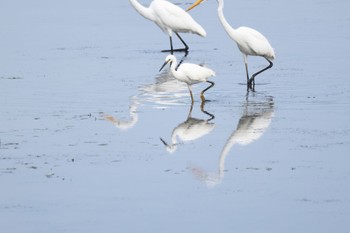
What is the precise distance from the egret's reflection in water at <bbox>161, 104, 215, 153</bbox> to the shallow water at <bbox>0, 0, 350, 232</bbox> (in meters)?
0.03

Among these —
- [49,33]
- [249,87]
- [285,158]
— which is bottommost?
[49,33]

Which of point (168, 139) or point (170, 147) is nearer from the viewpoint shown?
point (170, 147)

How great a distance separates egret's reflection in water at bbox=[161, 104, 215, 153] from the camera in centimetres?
1212

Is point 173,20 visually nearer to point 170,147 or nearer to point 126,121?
point 126,121

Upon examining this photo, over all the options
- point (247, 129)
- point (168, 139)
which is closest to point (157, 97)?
point (247, 129)

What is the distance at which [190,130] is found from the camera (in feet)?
41.7

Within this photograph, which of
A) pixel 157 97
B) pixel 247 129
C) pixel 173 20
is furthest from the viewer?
pixel 173 20

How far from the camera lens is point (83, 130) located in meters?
12.9

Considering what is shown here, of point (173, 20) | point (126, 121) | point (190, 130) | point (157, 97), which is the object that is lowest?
point (173, 20)

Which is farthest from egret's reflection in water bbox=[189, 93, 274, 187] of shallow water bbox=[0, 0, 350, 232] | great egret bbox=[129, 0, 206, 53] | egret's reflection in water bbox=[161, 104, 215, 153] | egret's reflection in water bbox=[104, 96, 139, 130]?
great egret bbox=[129, 0, 206, 53]

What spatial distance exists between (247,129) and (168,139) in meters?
1.08

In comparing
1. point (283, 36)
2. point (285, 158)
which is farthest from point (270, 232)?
point (283, 36)

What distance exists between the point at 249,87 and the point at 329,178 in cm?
562

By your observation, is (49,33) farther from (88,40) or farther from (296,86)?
(296,86)
